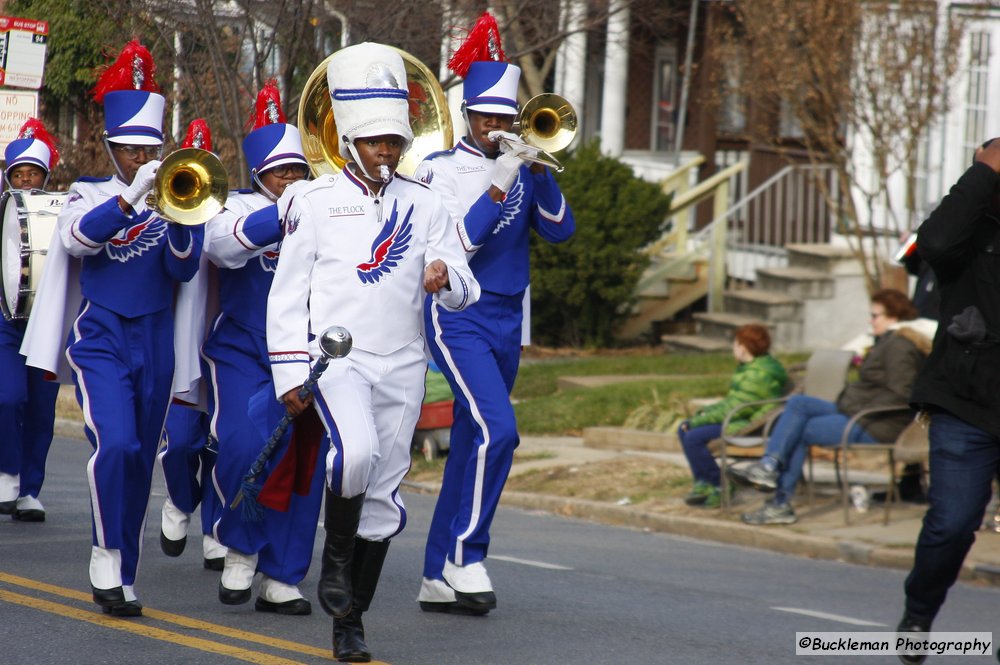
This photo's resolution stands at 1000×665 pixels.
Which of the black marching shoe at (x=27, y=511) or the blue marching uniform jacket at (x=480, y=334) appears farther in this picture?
the black marching shoe at (x=27, y=511)

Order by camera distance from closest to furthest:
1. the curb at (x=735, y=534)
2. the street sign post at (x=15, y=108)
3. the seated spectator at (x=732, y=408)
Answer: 1. the curb at (x=735, y=534)
2. the seated spectator at (x=732, y=408)
3. the street sign post at (x=15, y=108)

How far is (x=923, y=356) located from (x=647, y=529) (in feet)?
7.16

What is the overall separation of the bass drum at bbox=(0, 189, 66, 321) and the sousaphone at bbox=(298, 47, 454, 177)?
160cm

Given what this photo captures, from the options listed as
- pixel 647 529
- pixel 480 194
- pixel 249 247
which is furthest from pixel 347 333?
pixel 647 529

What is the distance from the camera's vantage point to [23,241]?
8164 mm

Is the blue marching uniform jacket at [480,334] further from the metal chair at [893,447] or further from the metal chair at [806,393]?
the metal chair at [806,393]

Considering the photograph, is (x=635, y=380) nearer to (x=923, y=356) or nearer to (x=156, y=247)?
(x=923, y=356)

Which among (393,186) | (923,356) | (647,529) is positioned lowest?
(647,529)

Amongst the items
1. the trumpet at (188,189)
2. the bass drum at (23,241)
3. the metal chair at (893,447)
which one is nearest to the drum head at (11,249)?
the bass drum at (23,241)

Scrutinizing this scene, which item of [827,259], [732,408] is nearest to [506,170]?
[732,408]

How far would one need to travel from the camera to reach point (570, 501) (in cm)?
1152

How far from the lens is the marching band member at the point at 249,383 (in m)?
6.95

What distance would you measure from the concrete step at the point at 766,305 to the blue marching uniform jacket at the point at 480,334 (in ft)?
36.0

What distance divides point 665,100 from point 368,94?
60.3 feet
